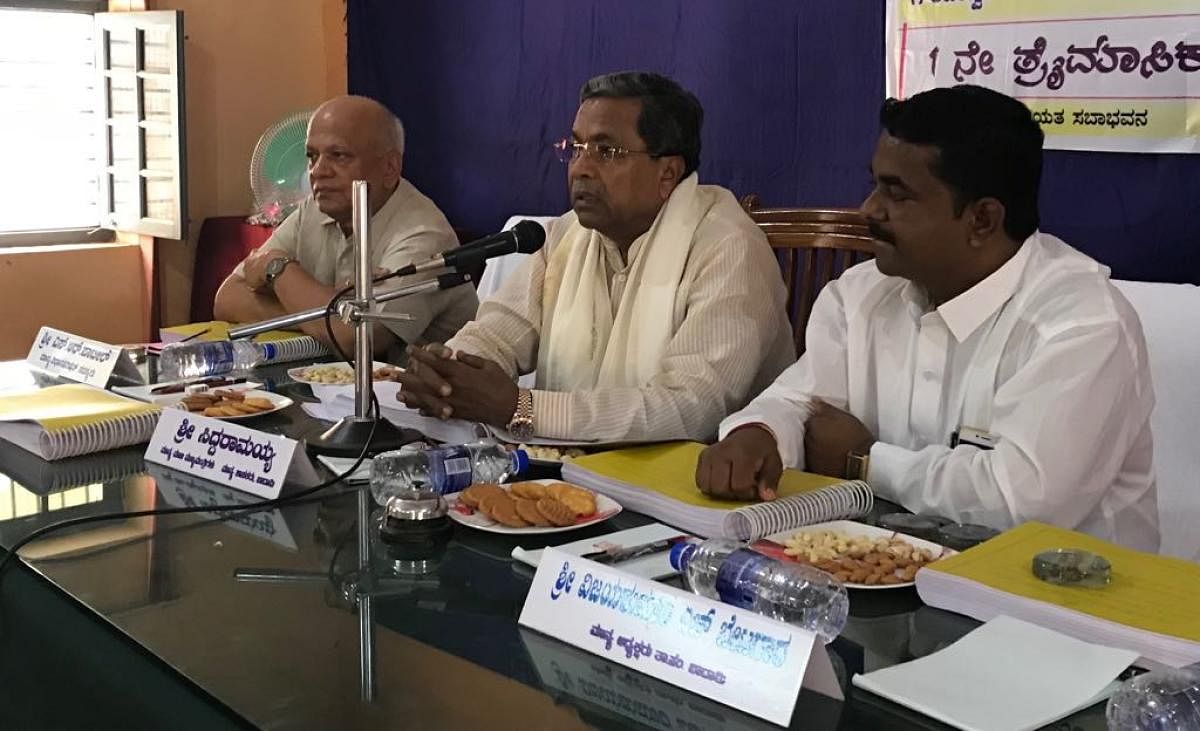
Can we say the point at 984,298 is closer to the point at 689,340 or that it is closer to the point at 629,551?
the point at 689,340

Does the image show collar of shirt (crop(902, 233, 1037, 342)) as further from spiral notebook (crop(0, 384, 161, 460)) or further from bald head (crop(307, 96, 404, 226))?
bald head (crop(307, 96, 404, 226))

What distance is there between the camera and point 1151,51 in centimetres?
242

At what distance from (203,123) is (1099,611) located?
13.9 feet

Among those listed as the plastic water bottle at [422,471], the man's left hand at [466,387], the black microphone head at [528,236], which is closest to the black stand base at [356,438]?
the man's left hand at [466,387]

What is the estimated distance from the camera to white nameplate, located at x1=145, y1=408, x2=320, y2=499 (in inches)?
61.0

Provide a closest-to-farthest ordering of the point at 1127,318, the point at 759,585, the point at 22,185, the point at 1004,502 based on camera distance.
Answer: the point at 759,585
the point at 1004,502
the point at 1127,318
the point at 22,185

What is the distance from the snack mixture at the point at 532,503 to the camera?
1386mm

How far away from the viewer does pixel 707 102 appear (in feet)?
11.1

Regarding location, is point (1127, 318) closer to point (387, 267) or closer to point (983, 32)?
point (983, 32)

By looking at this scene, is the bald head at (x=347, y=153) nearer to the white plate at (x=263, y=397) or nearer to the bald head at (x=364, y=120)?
the bald head at (x=364, y=120)

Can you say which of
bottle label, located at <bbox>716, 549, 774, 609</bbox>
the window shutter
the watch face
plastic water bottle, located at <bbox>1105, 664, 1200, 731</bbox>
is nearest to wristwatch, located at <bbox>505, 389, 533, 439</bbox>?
the watch face

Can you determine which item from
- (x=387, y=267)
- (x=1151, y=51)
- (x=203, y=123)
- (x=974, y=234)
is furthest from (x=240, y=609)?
(x=203, y=123)

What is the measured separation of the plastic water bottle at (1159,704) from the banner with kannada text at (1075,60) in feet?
5.75

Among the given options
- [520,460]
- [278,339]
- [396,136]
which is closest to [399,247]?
[396,136]
